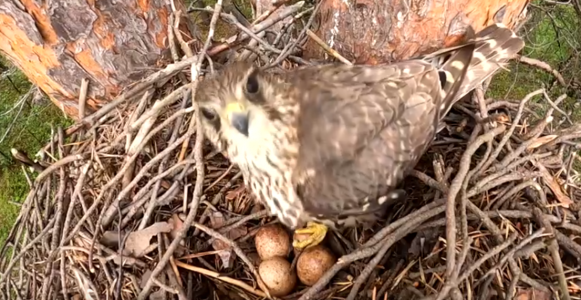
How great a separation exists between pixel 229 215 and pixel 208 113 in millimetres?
463

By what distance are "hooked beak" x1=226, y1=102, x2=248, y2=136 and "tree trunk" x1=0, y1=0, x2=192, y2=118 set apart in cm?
55

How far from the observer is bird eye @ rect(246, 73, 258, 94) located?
6.39ft

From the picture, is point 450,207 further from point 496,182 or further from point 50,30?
point 50,30

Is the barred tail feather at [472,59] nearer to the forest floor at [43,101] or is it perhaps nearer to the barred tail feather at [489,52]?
the barred tail feather at [489,52]

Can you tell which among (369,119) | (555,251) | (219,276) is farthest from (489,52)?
(219,276)

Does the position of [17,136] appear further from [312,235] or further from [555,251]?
[555,251]

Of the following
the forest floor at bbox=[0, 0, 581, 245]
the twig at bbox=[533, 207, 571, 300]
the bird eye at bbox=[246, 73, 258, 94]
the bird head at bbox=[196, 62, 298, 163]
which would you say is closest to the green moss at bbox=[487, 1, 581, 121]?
the forest floor at bbox=[0, 0, 581, 245]

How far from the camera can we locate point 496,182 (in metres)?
2.02

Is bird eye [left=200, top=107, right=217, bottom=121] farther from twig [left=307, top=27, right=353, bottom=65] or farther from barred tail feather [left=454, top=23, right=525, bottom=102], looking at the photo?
barred tail feather [left=454, top=23, right=525, bottom=102]

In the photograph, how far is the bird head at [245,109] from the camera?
1.94 metres

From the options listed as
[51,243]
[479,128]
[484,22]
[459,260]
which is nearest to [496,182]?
[479,128]

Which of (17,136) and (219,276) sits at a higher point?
(219,276)

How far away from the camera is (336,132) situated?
2.11 meters

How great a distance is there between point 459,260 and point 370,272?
0.37 meters
